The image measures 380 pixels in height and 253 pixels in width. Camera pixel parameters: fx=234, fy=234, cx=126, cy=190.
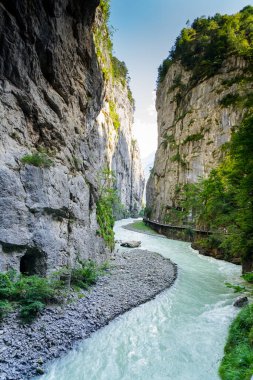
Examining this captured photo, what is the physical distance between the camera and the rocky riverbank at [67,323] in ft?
20.1

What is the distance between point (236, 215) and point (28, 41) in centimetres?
1436

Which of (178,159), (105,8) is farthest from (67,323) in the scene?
(178,159)

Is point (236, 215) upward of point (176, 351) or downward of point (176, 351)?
upward

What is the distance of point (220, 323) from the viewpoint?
9.00 m

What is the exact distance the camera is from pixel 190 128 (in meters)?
43.6

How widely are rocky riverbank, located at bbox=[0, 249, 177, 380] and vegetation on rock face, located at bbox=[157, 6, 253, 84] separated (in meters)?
40.1

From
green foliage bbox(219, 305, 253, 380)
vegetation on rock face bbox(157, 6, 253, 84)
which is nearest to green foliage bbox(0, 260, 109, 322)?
green foliage bbox(219, 305, 253, 380)

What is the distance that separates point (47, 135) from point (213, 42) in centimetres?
4389

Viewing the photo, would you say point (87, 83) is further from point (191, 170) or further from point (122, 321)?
point (191, 170)

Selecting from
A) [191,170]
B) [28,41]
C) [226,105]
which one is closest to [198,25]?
[226,105]

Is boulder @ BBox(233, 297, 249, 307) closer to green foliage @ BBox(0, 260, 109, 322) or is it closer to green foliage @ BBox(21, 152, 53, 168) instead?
green foliage @ BBox(0, 260, 109, 322)

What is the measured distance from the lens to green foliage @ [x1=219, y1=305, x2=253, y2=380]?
544 centimetres

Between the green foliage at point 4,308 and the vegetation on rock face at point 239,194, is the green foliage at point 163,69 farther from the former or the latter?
the green foliage at point 4,308

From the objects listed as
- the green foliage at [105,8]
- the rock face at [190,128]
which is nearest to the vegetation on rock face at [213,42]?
the rock face at [190,128]
